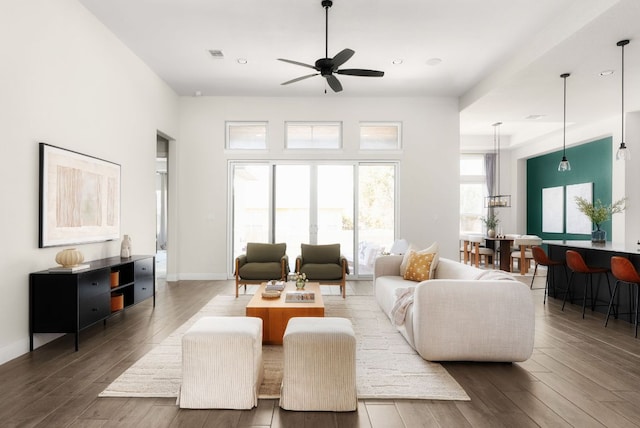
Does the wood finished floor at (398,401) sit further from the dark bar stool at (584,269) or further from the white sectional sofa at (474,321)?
the dark bar stool at (584,269)

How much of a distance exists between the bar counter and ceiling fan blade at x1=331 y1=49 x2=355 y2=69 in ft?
13.0

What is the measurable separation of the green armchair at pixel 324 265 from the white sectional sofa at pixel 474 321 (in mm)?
2697

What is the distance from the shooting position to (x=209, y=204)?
7.48 meters

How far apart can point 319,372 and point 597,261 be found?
4730 millimetres

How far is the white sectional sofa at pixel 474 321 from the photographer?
3119 mm

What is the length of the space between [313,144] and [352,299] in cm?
332

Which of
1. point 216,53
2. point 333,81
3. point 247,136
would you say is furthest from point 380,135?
point 216,53

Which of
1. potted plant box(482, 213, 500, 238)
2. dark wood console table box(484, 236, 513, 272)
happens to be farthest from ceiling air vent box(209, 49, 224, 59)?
potted plant box(482, 213, 500, 238)

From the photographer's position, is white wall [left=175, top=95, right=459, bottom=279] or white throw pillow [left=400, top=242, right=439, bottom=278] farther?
white wall [left=175, top=95, right=459, bottom=279]

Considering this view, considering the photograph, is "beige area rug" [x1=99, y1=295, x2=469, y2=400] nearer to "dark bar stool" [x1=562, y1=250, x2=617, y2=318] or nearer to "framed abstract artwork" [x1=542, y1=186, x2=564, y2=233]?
"dark bar stool" [x1=562, y1=250, x2=617, y2=318]

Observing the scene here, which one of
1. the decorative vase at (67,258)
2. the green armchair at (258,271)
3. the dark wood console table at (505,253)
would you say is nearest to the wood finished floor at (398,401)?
the decorative vase at (67,258)

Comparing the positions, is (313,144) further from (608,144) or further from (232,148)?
(608,144)

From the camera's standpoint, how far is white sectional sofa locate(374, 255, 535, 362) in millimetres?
3119

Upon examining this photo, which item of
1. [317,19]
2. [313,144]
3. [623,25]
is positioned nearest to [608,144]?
[623,25]
